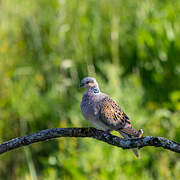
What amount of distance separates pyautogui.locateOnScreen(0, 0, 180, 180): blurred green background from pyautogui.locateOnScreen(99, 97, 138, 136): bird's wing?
1.21 metres

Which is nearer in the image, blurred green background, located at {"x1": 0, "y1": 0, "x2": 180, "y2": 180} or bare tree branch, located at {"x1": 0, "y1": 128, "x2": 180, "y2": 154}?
bare tree branch, located at {"x1": 0, "y1": 128, "x2": 180, "y2": 154}

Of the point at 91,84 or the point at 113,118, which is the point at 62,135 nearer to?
the point at 113,118

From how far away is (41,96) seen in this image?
538cm

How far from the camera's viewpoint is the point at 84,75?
18.3 ft

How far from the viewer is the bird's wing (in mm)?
2869

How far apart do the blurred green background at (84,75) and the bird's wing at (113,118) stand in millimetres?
1214

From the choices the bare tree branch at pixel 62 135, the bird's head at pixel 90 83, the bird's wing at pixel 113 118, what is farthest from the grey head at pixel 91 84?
the bare tree branch at pixel 62 135

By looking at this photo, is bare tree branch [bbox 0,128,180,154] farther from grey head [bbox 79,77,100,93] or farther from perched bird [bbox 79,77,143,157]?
grey head [bbox 79,77,100,93]

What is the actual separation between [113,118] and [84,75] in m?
2.73

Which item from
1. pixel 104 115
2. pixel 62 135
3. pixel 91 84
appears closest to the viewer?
pixel 62 135

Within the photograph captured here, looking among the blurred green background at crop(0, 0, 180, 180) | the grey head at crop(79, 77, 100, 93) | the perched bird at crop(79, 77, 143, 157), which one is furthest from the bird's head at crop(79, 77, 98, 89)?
the blurred green background at crop(0, 0, 180, 180)

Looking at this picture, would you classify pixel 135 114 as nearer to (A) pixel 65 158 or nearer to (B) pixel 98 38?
(A) pixel 65 158

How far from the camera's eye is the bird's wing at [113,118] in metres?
2.87

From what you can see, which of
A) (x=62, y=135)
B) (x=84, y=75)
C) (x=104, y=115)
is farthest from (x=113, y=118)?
(x=84, y=75)
